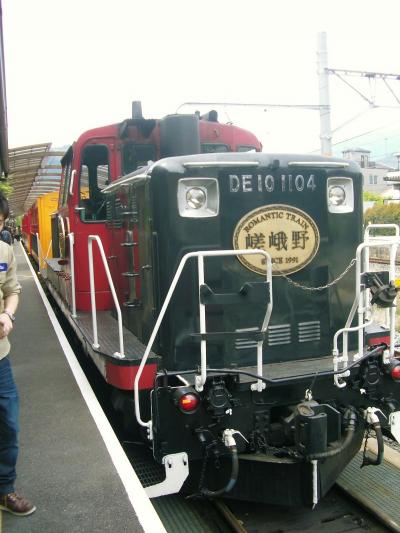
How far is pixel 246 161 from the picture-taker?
3.60 m

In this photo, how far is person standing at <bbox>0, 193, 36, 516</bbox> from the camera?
2.61 m

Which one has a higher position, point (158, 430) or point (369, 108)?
point (369, 108)

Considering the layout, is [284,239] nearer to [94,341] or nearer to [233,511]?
[94,341]

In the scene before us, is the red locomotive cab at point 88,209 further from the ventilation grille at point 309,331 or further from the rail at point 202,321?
the ventilation grille at point 309,331

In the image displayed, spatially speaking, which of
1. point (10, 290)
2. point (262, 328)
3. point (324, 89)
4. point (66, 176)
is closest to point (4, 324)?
point (10, 290)

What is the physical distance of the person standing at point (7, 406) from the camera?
2.61 m

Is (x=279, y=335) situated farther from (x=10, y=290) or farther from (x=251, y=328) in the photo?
(x=10, y=290)

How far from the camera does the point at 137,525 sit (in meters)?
2.46

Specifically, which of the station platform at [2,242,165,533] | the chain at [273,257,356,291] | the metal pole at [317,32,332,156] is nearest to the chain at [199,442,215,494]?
the station platform at [2,242,165,533]

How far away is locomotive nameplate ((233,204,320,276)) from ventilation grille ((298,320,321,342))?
0.44 metres

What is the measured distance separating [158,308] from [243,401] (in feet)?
2.90

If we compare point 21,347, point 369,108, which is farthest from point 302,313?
point 369,108

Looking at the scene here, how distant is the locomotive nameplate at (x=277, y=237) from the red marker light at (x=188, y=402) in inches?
40.3

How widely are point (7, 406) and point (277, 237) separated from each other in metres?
2.07
